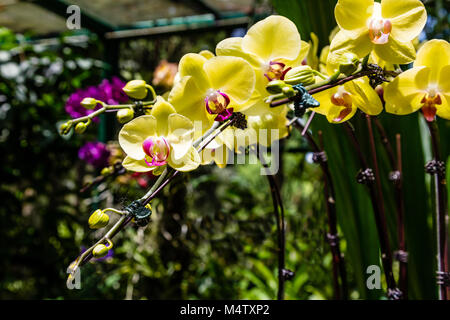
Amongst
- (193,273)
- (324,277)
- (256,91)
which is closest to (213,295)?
(193,273)

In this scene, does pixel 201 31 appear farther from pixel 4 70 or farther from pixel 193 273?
pixel 193 273

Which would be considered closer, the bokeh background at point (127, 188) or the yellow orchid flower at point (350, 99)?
the yellow orchid flower at point (350, 99)

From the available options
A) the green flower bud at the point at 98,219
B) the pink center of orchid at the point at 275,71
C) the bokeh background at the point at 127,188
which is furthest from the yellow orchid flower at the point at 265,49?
the bokeh background at the point at 127,188

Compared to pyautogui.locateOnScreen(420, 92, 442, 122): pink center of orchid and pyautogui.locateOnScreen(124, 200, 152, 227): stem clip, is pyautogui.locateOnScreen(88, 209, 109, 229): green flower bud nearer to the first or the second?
pyautogui.locateOnScreen(124, 200, 152, 227): stem clip

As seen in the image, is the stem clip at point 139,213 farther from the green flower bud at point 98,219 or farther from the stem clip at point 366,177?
the stem clip at point 366,177

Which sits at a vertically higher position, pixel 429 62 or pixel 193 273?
pixel 429 62

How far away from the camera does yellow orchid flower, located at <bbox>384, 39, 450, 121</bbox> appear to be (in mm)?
231

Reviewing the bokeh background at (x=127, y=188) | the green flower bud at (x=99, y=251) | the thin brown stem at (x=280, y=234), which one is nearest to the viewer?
the green flower bud at (x=99, y=251)

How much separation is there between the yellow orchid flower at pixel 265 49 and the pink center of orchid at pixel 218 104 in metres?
0.01

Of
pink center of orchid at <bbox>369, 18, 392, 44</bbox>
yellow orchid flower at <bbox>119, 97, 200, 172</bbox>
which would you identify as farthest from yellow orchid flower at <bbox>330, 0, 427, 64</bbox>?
yellow orchid flower at <bbox>119, 97, 200, 172</bbox>

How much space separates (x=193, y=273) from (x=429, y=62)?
904mm

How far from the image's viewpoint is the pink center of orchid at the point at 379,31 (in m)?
0.23

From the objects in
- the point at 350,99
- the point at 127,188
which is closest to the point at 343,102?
the point at 350,99
